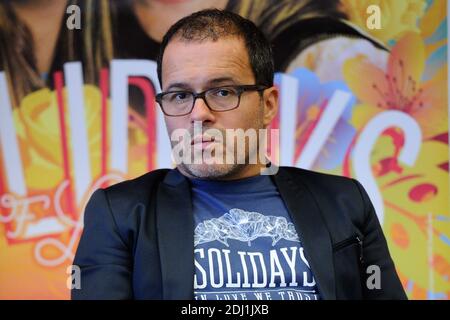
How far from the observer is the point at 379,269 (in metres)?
1.36

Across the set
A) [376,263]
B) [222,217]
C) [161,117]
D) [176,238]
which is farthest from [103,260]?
[161,117]

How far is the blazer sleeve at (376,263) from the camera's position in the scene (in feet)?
4.41

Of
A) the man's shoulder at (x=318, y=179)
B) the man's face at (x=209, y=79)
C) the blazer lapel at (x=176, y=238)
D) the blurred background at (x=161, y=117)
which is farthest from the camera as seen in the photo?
the blurred background at (x=161, y=117)

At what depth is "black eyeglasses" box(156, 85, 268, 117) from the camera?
4.23ft

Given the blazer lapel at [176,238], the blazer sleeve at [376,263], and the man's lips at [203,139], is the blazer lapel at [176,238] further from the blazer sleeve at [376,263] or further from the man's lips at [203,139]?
the blazer sleeve at [376,263]

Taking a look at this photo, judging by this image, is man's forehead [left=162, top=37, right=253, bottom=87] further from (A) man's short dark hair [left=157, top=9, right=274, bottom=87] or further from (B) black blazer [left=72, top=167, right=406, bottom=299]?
(B) black blazer [left=72, top=167, right=406, bottom=299]

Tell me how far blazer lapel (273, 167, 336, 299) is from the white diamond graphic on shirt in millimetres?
26

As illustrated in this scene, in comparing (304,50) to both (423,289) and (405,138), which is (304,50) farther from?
(423,289)

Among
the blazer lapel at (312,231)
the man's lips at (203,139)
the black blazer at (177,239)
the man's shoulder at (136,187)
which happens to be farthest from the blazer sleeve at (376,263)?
the man's shoulder at (136,187)

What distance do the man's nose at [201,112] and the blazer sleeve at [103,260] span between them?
11.0 inches

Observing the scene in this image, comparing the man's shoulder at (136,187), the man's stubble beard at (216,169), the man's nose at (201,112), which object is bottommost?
the man's shoulder at (136,187)

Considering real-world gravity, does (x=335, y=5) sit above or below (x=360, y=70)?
above
